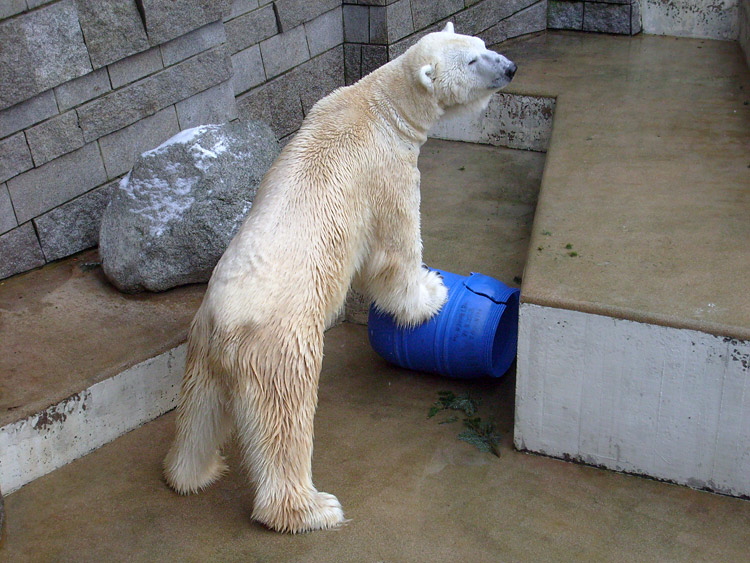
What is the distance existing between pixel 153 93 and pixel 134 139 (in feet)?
0.89

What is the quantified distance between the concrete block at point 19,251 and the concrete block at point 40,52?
622mm

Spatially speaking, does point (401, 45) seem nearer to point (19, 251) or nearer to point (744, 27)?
point (744, 27)

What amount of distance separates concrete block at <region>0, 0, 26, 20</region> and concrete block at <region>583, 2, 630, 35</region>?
495cm

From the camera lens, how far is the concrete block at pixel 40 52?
3725 millimetres

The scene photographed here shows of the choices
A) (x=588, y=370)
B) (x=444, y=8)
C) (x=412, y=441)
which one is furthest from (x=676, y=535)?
(x=444, y=8)

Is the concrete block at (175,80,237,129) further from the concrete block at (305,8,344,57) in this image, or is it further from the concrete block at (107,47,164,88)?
the concrete block at (305,8,344,57)

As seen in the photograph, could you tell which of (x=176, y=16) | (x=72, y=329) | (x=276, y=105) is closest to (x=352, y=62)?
(x=276, y=105)

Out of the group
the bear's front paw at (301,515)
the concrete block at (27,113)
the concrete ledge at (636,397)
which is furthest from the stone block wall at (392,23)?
the bear's front paw at (301,515)

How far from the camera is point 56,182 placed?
13.5 ft

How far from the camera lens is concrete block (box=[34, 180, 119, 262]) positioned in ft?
13.6

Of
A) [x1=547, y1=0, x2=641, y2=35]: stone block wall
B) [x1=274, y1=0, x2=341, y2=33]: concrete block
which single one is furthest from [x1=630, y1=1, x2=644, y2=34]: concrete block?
[x1=274, y1=0, x2=341, y2=33]: concrete block

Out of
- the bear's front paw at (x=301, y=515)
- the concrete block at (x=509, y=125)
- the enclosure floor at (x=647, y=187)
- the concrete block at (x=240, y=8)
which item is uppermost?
the concrete block at (x=240, y=8)

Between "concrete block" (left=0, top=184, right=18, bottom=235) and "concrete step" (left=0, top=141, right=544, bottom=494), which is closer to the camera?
"concrete step" (left=0, top=141, right=544, bottom=494)

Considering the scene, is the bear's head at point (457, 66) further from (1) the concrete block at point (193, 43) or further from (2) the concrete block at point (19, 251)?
(2) the concrete block at point (19, 251)
